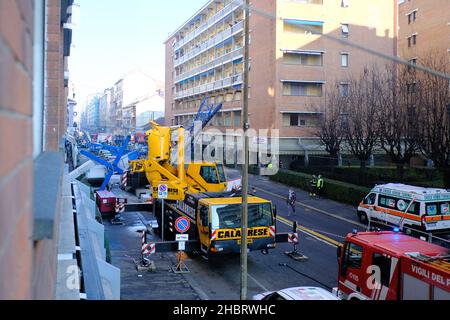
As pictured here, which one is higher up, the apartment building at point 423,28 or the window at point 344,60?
A: the apartment building at point 423,28

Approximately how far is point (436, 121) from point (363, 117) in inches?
338

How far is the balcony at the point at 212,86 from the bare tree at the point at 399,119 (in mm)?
21576

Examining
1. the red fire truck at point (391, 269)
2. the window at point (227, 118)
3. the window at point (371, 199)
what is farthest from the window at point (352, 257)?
the window at point (227, 118)

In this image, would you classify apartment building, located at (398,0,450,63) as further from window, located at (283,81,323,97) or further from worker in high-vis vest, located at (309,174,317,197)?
worker in high-vis vest, located at (309,174,317,197)

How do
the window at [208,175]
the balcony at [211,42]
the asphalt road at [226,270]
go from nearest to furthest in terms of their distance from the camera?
the asphalt road at [226,270] → the window at [208,175] → the balcony at [211,42]

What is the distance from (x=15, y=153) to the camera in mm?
1071

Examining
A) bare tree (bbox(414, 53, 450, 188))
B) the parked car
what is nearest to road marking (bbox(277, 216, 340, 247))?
bare tree (bbox(414, 53, 450, 188))

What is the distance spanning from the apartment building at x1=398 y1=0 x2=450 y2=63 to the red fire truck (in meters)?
31.6

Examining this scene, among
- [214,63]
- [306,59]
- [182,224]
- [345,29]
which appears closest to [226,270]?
[182,224]

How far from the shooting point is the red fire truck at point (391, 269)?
8.30m

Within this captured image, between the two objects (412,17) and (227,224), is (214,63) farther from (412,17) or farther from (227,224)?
(227,224)

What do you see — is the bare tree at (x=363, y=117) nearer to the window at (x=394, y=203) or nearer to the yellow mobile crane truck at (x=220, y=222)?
the window at (x=394, y=203)
